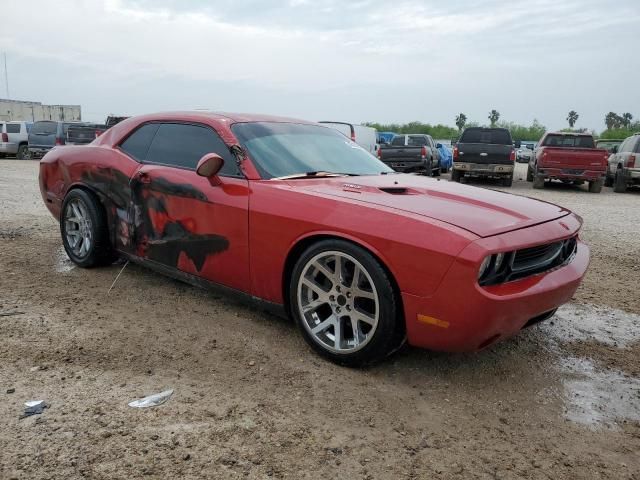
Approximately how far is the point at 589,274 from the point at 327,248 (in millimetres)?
3558

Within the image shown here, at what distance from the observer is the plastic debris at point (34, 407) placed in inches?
100

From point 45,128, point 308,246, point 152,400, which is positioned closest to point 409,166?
point 308,246

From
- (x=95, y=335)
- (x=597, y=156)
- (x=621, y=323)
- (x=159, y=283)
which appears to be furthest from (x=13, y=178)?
(x=597, y=156)

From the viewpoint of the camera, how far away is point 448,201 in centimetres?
318

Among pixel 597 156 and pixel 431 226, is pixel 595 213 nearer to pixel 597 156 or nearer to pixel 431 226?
pixel 597 156

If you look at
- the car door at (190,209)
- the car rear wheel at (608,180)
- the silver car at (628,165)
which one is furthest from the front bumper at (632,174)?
the car door at (190,209)

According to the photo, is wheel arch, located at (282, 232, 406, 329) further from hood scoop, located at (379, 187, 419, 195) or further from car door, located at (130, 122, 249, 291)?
hood scoop, located at (379, 187, 419, 195)

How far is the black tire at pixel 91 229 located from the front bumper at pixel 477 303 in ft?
9.79

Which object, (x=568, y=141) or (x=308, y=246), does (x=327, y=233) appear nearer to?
(x=308, y=246)

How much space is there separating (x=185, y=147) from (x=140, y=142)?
24.0 inches

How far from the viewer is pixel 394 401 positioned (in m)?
2.78

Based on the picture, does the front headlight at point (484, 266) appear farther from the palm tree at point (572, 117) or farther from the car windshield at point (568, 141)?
the palm tree at point (572, 117)

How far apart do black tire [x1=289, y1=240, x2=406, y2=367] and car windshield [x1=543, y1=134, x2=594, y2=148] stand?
1440 cm

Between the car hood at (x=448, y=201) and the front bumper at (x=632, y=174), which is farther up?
the car hood at (x=448, y=201)
